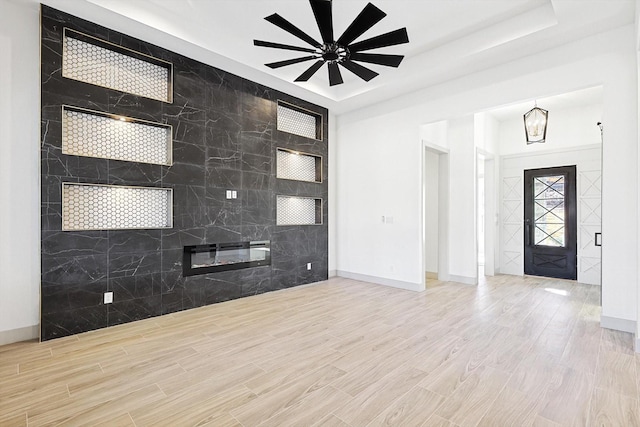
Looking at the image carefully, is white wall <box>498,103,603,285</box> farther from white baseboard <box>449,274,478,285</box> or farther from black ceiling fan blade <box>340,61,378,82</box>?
black ceiling fan blade <box>340,61,378,82</box>

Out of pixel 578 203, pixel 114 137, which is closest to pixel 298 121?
pixel 114 137

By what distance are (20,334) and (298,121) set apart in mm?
4921

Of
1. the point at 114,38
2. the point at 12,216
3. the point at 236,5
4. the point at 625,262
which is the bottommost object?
the point at 625,262

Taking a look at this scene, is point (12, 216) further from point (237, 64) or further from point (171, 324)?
point (237, 64)

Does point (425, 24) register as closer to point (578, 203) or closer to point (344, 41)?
point (344, 41)

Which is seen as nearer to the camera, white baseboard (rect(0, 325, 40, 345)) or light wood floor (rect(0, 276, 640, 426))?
light wood floor (rect(0, 276, 640, 426))

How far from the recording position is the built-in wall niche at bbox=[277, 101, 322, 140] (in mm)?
5715

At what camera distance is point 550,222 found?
6695 mm

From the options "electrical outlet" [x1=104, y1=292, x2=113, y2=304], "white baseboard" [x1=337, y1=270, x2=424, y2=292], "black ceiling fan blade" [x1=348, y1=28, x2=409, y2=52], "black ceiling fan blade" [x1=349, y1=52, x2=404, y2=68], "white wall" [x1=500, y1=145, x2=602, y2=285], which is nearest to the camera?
"black ceiling fan blade" [x1=348, y1=28, x2=409, y2=52]

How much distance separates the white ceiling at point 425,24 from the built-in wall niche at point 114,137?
1.11 m

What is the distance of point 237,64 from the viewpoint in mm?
4496

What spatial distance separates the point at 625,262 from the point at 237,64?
5.46 metres

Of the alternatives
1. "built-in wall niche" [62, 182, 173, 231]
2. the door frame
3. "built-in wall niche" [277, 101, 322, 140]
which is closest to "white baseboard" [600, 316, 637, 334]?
the door frame

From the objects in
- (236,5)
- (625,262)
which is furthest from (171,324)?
(625,262)
